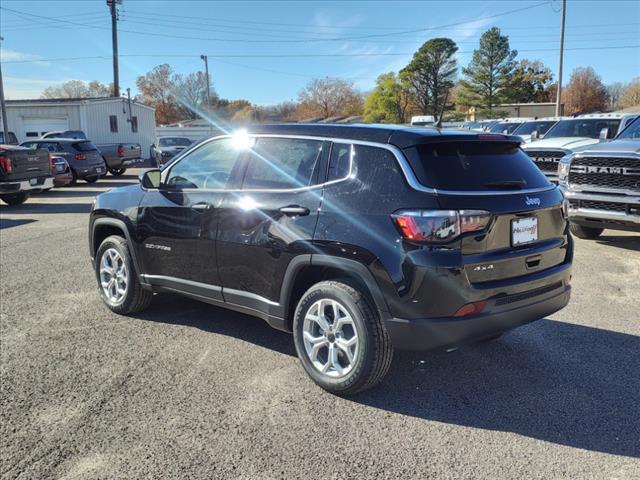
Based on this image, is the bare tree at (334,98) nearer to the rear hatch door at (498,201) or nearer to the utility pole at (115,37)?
the utility pole at (115,37)

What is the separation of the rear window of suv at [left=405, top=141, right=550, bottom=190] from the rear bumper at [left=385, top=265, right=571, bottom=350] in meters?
0.74

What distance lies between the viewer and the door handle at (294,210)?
12.2 feet

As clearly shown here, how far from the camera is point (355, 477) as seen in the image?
2.80 metres

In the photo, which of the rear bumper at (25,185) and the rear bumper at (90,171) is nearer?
the rear bumper at (25,185)

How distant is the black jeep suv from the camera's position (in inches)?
127

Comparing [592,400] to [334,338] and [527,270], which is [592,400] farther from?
[334,338]

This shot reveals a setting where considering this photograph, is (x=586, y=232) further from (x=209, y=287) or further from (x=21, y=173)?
(x=21, y=173)

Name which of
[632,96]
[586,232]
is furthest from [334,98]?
[586,232]

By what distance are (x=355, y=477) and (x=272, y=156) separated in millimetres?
2371

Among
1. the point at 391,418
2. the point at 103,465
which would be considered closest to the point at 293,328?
the point at 391,418

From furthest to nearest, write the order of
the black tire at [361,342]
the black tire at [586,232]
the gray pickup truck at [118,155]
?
1. the gray pickup truck at [118,155]
2. the black tire at [586,232]
3. the black tire at [361,342]

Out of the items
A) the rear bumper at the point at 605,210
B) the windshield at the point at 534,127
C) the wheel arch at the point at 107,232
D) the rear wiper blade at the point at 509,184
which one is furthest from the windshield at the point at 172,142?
the rear wiper blade at the point at 509,184

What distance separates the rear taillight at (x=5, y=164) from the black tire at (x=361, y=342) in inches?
500

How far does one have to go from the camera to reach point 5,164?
44.1ft
